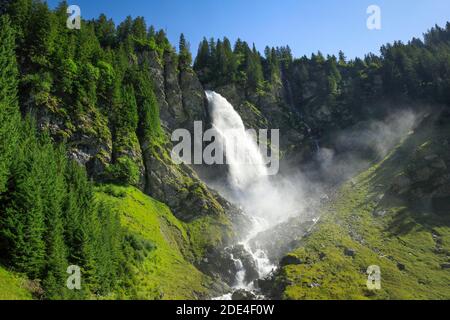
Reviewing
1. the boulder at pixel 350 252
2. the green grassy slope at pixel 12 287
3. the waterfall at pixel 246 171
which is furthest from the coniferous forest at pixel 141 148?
the waterfall at pixel 246 171

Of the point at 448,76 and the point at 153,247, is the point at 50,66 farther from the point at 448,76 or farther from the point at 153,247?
the point at 448,76

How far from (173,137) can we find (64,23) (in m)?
32.2

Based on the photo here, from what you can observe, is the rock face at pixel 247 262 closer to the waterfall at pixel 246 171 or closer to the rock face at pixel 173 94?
the waterfall at pixel 246 171

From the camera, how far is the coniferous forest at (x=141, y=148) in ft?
124

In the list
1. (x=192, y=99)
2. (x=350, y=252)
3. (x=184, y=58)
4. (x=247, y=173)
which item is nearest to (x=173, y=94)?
(x=192, y=99)

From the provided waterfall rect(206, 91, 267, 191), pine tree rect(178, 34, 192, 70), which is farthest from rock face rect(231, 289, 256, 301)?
pine tree rect(178, 34, 192, 70)

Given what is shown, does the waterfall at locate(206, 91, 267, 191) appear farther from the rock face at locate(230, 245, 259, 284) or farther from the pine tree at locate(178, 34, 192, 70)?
the rock face at locate(230, 245, 259, 284)

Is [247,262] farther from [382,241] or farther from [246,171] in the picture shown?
[246,171]

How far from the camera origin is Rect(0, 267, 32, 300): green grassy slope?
29812 mm

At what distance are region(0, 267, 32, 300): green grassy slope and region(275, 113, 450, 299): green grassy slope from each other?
3228 centimetres

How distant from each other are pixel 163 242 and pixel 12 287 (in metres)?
30.4

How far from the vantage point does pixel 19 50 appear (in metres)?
68.2

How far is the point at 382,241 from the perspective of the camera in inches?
2650
